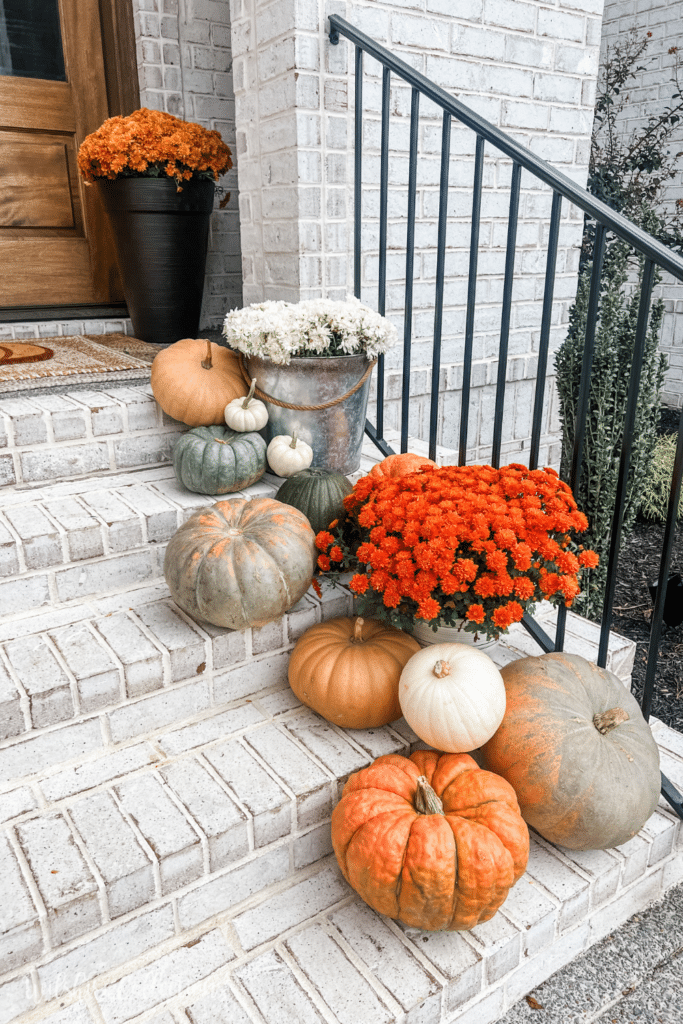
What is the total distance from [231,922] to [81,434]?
51.4 inches

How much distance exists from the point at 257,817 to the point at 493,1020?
22.0 inches

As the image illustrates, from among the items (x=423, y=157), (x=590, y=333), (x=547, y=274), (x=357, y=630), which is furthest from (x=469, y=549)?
(x=423, y=157)

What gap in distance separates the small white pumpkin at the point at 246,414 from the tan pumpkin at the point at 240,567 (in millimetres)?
440

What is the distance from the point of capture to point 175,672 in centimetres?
151

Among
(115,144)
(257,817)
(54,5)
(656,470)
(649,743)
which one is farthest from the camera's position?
(656,470)

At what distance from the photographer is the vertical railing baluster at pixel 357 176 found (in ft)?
6.94

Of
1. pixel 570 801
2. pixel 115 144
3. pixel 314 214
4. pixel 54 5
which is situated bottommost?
pixel 570 801

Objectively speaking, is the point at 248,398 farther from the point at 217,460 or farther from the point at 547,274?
the point at 547,274

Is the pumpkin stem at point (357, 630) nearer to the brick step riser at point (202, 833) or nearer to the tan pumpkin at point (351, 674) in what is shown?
the tan pumpkin at point (351, 674)

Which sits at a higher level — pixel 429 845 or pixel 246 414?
pixel 246 414

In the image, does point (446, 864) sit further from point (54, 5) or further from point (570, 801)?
point (54, 5)

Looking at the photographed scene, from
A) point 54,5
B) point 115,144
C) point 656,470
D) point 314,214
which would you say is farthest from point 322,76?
point 656,470

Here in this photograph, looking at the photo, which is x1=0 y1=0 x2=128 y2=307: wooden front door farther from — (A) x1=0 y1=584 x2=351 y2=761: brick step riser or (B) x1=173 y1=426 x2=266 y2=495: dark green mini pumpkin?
(A) x1=0 y1=584 x2=351 y2=761: brick step riser

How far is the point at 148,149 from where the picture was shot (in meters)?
2.49
